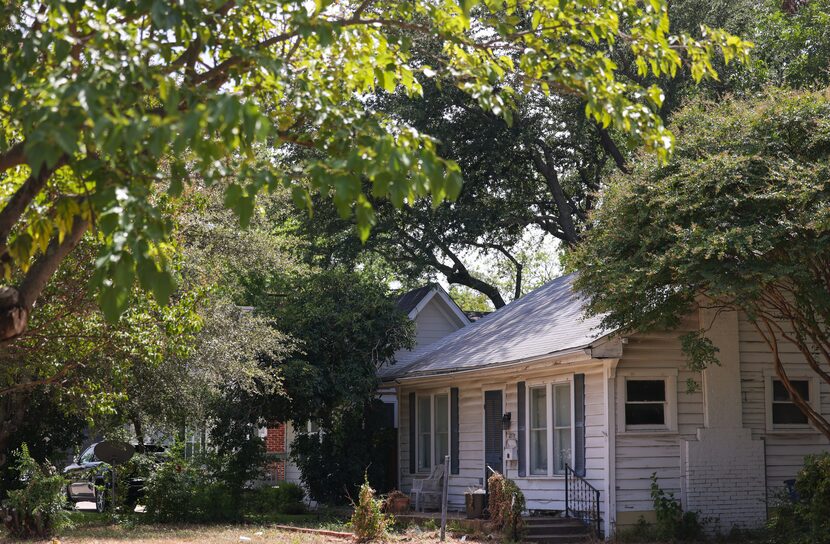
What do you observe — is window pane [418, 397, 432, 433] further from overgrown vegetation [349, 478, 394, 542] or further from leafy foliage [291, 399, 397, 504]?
overgrown vegetation [349, 478, 394, 542]

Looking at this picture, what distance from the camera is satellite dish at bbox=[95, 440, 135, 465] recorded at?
20547 millimetres

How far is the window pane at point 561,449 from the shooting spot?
18359 millimetres

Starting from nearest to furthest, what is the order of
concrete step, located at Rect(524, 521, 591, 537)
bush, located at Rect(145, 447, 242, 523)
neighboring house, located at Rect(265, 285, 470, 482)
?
1. concrete step, located at Rect(524, 521, 591, 537)
2. bush, located at Rect(145, 447, 242, 523)
3. neighboring house, located at Rect(265, 285, 470, 482)

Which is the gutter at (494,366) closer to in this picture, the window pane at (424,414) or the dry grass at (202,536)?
the window pane at (424,414)

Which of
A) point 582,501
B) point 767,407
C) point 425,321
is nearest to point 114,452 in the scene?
point 582,501

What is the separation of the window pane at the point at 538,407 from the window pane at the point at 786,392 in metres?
3.99

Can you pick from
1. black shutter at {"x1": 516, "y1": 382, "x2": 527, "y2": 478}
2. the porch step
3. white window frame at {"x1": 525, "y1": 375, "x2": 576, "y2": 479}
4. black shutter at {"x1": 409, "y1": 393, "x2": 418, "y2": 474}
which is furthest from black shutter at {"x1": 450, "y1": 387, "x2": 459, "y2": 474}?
the porch step

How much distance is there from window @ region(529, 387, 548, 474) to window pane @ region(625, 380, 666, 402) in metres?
2.10

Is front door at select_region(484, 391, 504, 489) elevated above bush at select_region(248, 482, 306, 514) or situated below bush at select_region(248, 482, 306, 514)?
above

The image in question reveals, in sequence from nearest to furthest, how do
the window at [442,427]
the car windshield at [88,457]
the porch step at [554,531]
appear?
the porch step at [554,531] < the window at [442,427] < the car windshield at [88,457]

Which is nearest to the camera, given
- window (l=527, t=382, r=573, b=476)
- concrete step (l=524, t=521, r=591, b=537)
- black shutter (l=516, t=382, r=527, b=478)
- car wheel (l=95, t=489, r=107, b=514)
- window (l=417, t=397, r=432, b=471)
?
concrete step (l=524, t=521, r=591, b=537)

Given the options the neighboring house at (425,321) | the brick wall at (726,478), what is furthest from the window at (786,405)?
the neighboring house at (425,321)

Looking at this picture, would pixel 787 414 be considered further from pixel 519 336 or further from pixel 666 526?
pixel 519 336

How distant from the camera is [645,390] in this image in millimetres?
17438
